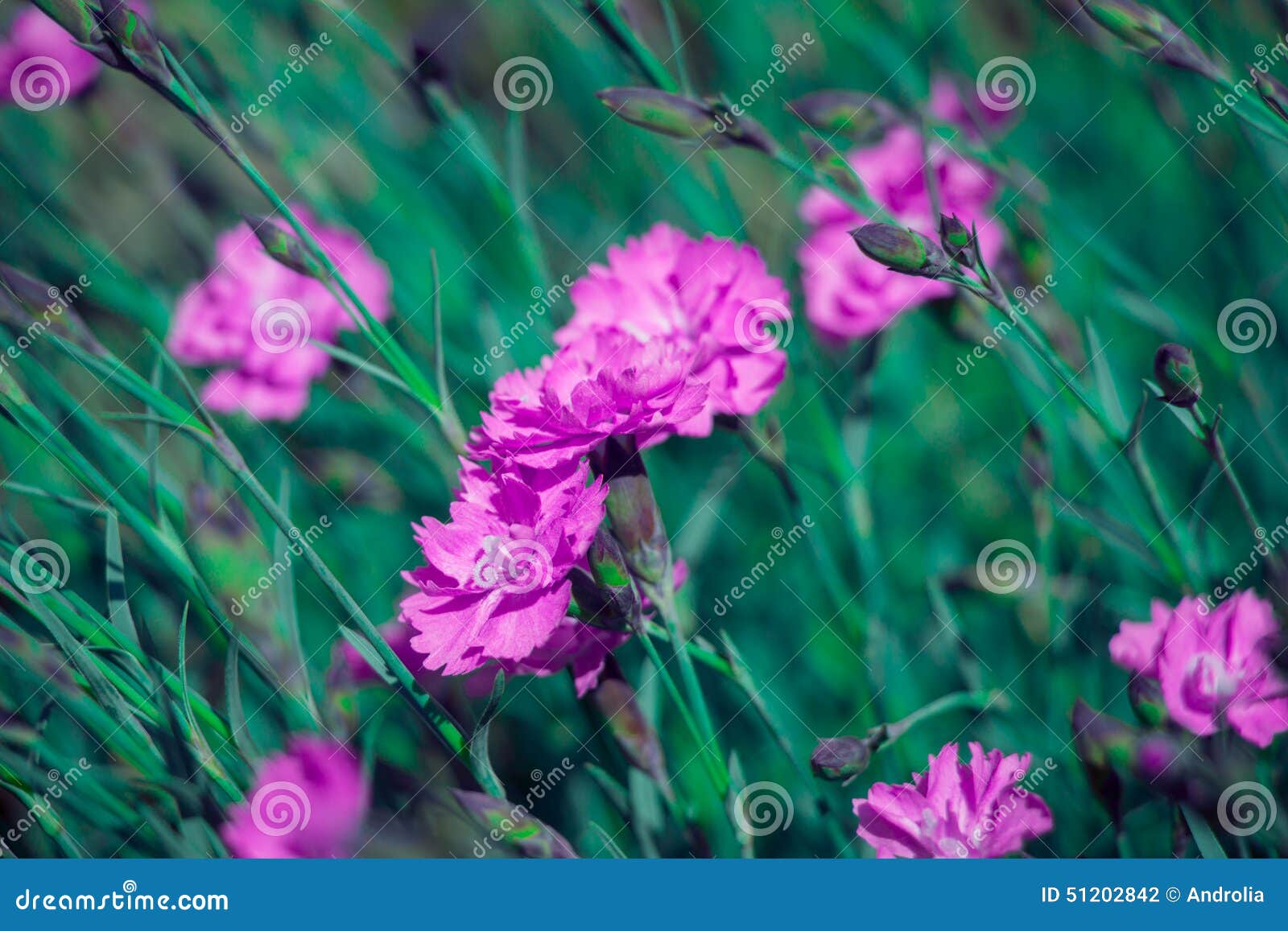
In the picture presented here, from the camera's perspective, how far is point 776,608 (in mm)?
752

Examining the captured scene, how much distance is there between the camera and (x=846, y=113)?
2.48 ft

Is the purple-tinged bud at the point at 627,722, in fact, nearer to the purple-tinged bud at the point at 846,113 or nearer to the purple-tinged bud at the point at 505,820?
the purple-tinged bud at the point at 505,820

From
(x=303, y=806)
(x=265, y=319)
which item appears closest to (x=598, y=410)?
(x=265, y=319)

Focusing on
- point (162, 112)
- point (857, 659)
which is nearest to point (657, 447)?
point (857, 659)

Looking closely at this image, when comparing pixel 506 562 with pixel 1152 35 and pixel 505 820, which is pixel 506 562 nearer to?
pixel 505 820

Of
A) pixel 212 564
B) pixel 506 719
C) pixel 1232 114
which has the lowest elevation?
pixel 506 719

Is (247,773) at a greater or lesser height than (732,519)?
lesser

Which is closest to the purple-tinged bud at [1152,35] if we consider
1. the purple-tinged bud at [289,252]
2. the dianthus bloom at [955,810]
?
the dianthus bloom at [955,810]

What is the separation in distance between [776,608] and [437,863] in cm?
34

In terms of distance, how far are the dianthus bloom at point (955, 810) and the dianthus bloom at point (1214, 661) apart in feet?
0.39

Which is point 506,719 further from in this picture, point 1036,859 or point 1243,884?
point 1243,884

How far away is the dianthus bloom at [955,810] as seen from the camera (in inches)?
26.8

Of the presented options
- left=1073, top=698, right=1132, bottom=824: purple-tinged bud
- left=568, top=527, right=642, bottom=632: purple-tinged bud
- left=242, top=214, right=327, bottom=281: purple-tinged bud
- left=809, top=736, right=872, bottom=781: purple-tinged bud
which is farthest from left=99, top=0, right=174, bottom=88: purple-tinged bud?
left=1073, top=698, right=1132, bottom=824: purple-tinged bud

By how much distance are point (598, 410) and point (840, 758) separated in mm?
296
